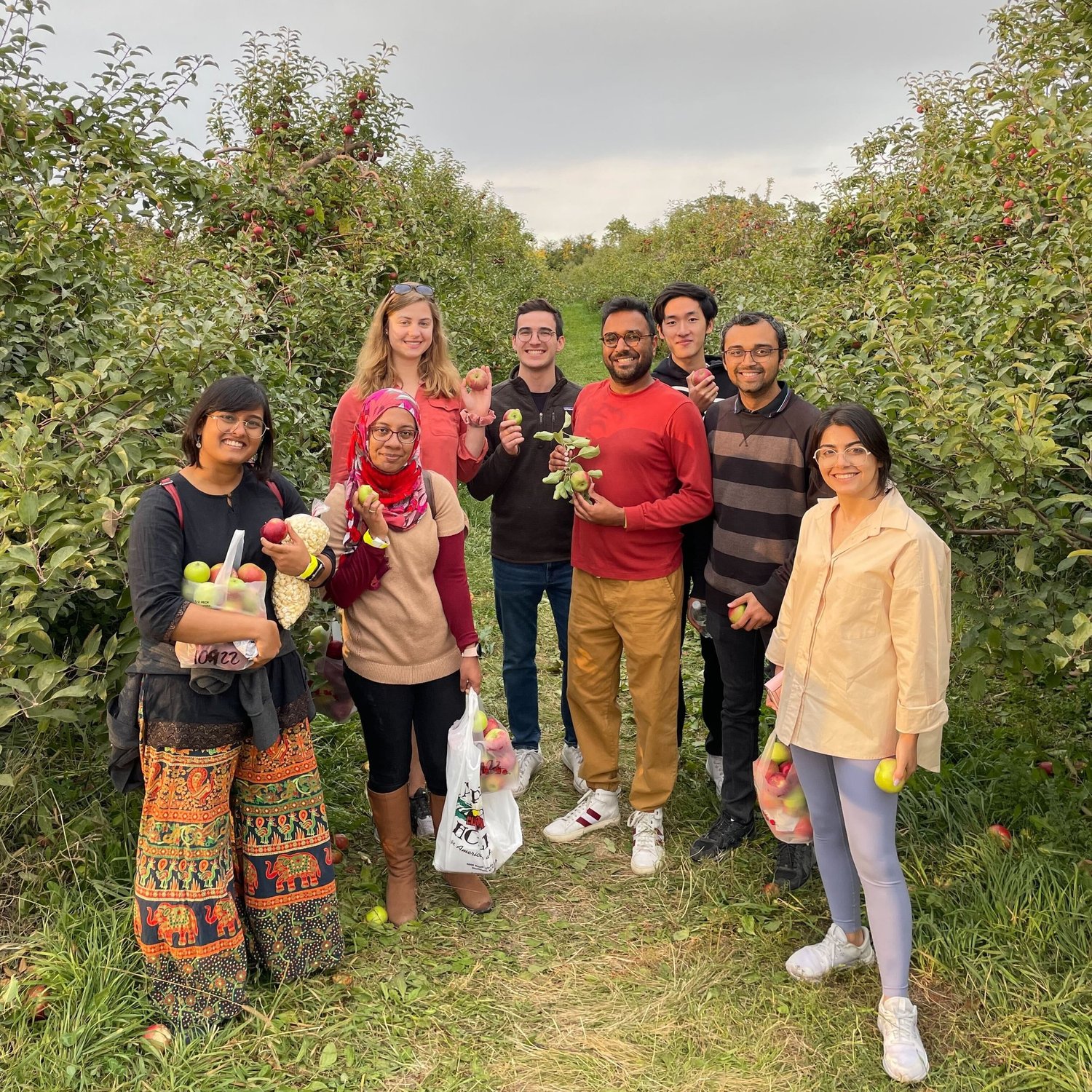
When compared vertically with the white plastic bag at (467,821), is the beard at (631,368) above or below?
above

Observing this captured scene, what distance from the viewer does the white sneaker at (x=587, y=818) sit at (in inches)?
141

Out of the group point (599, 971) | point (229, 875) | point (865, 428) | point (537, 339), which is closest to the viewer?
point (865, 428)

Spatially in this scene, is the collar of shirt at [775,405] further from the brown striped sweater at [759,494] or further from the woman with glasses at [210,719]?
the woman with glasses at [210,719]

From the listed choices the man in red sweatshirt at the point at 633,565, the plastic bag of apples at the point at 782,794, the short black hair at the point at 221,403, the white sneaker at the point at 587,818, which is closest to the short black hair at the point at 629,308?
the man in red sweatshirt at the point at 633,565

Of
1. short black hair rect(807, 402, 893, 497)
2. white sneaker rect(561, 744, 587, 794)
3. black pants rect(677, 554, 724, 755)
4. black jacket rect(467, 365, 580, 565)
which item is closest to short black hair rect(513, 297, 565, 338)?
black jacket rect(467, 365, 580, 565)

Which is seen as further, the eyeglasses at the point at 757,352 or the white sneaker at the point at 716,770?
the white sneaker at the point at 716,770

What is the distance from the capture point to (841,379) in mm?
3072

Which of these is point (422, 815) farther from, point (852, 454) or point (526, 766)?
point (852, 454)

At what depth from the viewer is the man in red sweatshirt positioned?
3.17 meters

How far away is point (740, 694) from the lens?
3252 mm

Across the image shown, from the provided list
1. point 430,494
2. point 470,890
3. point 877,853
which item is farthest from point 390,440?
point 877,853

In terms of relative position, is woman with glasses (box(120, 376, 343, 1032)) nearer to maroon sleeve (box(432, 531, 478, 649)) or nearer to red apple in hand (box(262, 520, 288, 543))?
red apple in hand (box(262, 520, 288, 543))

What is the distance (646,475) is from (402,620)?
1.05 metres

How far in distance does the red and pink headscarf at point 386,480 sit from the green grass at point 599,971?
4.17 ft
